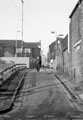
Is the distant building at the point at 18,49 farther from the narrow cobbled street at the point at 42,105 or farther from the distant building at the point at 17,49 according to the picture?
the narrow cobbled street at the point at 42,105

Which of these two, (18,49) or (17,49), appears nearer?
(17,49)

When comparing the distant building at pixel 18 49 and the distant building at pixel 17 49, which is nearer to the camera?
the distant building at pixel 18 49

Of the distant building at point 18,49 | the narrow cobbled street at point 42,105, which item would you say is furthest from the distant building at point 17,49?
the narrow cobbled street at point 42,105

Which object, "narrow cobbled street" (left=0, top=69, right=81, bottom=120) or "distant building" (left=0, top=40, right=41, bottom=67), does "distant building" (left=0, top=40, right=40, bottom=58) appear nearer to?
"distant building" (left=0, top=40, right=41, bottom=67)

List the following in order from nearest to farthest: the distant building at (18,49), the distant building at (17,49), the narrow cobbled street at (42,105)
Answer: the narrow cobbled street at (42,105) < the distant building at (18,49) < the distant building at (17,49)

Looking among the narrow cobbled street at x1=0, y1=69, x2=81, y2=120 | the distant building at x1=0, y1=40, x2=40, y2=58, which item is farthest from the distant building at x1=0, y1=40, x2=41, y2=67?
the narrow cobbled street at x1=0, y1=69, x2=81, y2=120

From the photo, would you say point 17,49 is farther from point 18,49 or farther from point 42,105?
point 42,105

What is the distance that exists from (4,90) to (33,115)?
7.18 metres

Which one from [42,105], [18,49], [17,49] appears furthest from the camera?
[18,49]

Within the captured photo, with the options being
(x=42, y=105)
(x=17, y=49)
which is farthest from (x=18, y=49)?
(x=42, y=105)

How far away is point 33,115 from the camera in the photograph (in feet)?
36.0

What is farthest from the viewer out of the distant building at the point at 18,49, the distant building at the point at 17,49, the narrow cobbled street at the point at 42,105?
the distant building at the point at 17,49

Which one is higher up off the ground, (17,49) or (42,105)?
(17,49)

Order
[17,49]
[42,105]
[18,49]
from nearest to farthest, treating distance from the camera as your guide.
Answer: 1. [42,105]
2. [17,49]
3. [18,49]
